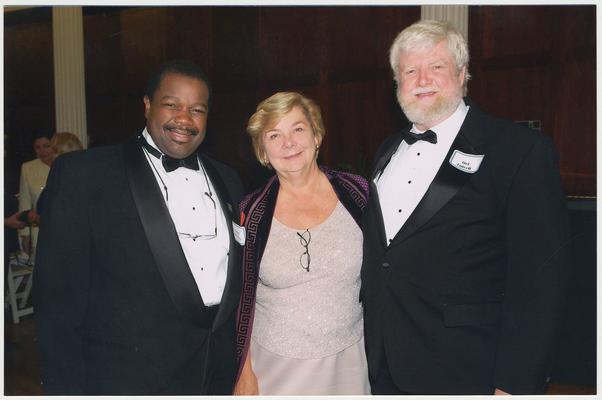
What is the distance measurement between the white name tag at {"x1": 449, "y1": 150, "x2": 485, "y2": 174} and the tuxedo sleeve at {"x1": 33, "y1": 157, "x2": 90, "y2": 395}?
1223 mm

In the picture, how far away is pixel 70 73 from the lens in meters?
→ 4.71

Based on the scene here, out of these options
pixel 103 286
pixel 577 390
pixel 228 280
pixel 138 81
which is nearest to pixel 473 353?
pixel 228 280

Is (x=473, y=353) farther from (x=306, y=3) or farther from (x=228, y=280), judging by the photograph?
(x=306, y=3)

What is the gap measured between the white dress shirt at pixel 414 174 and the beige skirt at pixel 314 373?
58 centimetres

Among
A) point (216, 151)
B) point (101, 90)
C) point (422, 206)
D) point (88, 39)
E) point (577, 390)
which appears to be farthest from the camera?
point (101, 90)

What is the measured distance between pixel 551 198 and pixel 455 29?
0.68m

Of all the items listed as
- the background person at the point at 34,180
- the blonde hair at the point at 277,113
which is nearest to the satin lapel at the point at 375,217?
the blonde hair at the point at 277,113

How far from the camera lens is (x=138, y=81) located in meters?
7.42

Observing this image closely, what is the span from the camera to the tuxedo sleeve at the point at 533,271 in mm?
1641

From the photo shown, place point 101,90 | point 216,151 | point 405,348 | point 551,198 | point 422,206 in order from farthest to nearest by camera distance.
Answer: point 101,90 → point 216,151 → point 405,348 → point 422,206 → point 551,198

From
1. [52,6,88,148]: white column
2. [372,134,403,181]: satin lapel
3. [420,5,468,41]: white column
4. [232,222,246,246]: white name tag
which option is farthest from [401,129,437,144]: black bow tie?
[52,6,88,148]: white column

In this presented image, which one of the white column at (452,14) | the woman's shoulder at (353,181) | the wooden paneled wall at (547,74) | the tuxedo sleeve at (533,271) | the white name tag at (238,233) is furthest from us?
the wooden paneled wall at (547,74)

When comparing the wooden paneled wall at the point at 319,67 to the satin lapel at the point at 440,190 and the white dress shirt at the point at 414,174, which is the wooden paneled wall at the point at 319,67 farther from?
the satin lapel at the point at 440,190

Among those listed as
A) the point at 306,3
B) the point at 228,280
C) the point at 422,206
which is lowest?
the point at 228,280
